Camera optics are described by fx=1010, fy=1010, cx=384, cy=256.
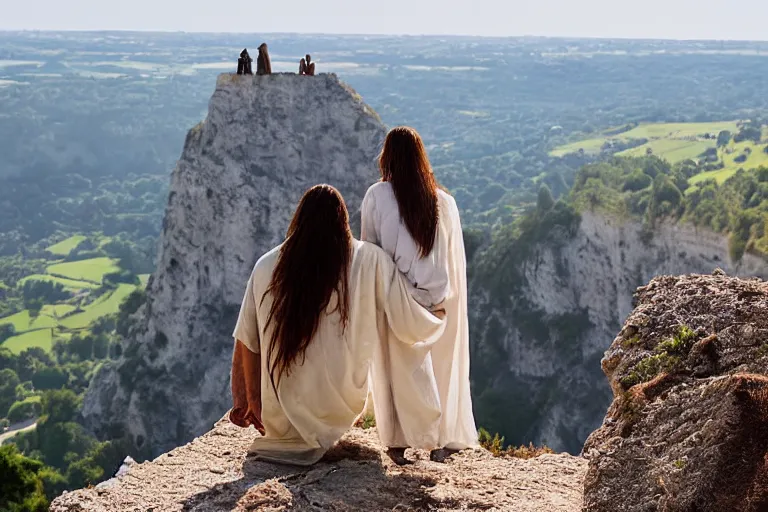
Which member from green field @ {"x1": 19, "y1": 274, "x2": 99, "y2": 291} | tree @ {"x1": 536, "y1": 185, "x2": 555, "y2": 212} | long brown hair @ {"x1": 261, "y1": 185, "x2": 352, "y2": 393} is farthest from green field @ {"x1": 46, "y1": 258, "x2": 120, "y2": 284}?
long brown hair @ {"x1": 261, "y1": 185, "x2": 352, "y2": 393}

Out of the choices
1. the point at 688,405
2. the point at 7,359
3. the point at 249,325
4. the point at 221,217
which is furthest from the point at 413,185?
the point at 7,359

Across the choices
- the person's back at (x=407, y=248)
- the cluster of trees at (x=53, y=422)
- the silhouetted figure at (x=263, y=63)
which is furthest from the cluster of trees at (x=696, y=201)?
the person's back at (x=407, y=248)

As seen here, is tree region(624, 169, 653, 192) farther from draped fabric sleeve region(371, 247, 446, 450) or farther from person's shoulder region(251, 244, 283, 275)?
person's shoulder region(251, 244, 283, 275)

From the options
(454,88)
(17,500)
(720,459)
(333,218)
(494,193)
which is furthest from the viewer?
(454,88)

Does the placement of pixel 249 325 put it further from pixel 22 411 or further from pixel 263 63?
pixel 22 411

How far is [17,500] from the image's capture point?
14.8 metres

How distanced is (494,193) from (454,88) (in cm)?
5746

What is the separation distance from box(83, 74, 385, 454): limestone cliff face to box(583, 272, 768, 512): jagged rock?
27388 mm

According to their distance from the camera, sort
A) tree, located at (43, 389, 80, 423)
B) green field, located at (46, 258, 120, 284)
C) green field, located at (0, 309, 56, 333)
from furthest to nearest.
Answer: green field, located at (46, 258, 120, 284) < green field, located at (0, 309, 56, 333) < tree, located at (43, 389, 80, 423)

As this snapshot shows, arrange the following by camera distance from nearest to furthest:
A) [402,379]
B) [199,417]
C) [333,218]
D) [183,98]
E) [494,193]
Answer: [333,218]
[402,379]
[199,417]
[494,193]
[183,98]

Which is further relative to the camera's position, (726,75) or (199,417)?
(726,75)

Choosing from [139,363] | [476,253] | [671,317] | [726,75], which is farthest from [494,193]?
[671,317]

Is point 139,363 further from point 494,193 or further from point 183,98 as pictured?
point 183,98

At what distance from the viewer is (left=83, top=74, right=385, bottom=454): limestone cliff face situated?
34062 millimetres
